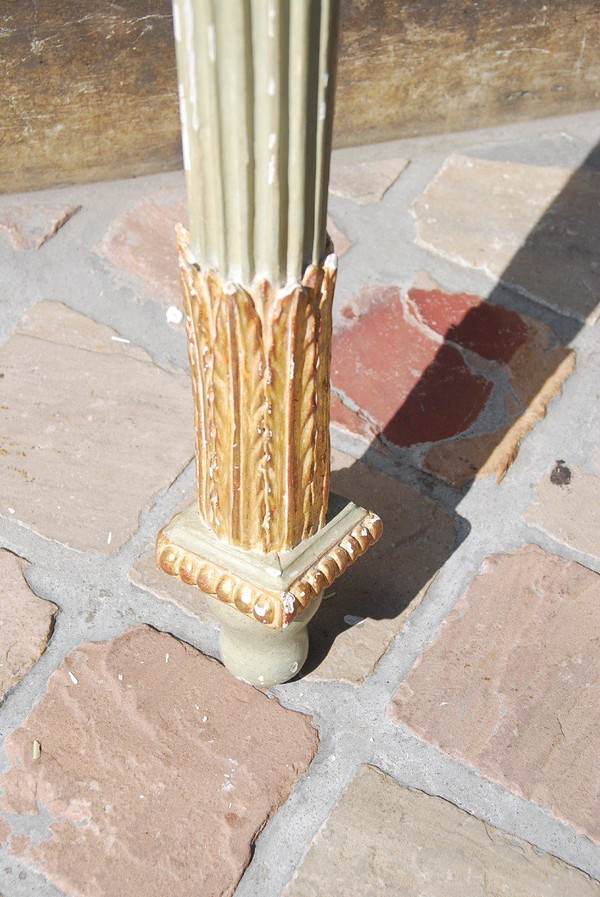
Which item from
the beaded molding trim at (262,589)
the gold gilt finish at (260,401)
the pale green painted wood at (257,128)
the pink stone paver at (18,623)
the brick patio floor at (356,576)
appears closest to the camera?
the pale green painted wood at (257,128)

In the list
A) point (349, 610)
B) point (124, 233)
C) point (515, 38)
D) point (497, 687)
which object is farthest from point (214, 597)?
point (515, 38)

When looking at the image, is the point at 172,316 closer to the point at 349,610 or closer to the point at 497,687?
the point at 349,610

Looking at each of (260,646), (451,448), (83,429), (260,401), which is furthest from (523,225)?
(260,401)

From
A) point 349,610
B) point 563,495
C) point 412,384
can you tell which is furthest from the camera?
point 412,384

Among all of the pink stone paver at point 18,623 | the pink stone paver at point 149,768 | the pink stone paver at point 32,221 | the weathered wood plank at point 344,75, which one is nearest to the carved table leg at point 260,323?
the pink stone paver at point 149,768

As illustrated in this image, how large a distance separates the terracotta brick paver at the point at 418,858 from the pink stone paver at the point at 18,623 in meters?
0.67

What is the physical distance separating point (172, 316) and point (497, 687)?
1260 millimetres

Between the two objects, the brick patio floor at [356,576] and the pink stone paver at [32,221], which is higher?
the pink stone paver at [32,221]

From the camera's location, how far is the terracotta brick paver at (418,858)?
1854 mm

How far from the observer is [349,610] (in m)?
2.26

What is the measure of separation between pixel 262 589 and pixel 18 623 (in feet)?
2.16

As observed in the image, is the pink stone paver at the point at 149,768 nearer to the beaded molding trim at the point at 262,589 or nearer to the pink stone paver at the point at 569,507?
the beaded molding trim at the point at 262,589

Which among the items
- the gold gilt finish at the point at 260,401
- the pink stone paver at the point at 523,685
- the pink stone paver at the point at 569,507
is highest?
the gold gilt finish at the point at 260,401

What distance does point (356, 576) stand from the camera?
2.31 m
